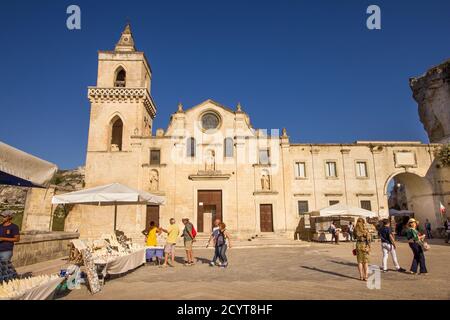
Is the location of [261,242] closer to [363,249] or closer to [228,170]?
[228,170]

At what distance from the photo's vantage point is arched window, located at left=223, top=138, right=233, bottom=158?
28.5 metres

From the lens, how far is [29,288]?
5.13m

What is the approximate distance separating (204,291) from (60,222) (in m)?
49.0

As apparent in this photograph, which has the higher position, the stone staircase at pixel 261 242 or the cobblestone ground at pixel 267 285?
the cobblestone ground at pixel 267 285

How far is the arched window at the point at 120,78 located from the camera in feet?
103

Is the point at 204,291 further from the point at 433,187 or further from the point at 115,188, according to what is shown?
the point at 433,187

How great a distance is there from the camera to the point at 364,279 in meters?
8.46

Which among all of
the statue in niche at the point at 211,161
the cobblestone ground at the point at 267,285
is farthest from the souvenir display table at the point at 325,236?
the cobblestone ground at the point at 267,285

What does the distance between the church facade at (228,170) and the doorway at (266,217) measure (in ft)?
0.30

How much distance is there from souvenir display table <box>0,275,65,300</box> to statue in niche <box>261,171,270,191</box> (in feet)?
74.7

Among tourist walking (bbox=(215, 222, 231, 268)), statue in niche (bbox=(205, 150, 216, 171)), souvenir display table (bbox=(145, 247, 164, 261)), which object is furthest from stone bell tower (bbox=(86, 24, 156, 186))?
tourist walking (bbox=(215, 222, 231, 268))

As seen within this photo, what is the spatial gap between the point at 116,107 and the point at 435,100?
4441 centimetres

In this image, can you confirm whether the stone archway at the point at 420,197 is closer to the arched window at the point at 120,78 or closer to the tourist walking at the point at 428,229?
the tourist walking at the point at 428,229
